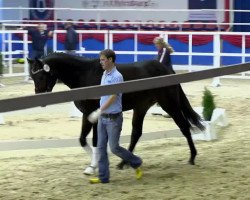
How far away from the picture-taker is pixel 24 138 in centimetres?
1115

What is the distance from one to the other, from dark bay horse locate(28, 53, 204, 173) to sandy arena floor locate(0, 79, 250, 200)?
44 centimetres

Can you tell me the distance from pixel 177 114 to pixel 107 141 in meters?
1.54

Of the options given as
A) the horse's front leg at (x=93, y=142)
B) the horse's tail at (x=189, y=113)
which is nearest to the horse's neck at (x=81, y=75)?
the horse's front leg at (x=93, y=142)

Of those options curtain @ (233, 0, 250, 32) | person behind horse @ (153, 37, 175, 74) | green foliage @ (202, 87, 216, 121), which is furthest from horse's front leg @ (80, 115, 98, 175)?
curtain @ (233, 0, 250, 32)

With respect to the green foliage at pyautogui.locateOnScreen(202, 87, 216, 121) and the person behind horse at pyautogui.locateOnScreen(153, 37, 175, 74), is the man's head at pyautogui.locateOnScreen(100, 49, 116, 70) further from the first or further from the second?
the person behind horse at pyautogui.locateOnScreen(153, 37, 175, 74)

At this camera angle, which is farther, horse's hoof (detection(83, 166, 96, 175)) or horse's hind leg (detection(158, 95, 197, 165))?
horse's hind leg (detection(158, 95, 197, 165))

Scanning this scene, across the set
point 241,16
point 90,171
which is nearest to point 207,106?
point 90,171

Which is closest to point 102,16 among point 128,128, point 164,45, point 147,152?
point 164,45

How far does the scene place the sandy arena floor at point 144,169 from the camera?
287 inches

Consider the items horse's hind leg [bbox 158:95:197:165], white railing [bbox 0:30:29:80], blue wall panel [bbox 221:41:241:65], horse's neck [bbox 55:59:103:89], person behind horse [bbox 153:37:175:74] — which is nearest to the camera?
horse's neck [bbox 55:59:103:89]

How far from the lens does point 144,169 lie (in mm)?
8617

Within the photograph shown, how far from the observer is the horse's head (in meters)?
8.36

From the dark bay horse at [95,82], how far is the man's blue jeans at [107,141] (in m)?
0.55

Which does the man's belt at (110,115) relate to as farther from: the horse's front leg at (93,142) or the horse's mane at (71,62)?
the horse's mane at (71,62)
